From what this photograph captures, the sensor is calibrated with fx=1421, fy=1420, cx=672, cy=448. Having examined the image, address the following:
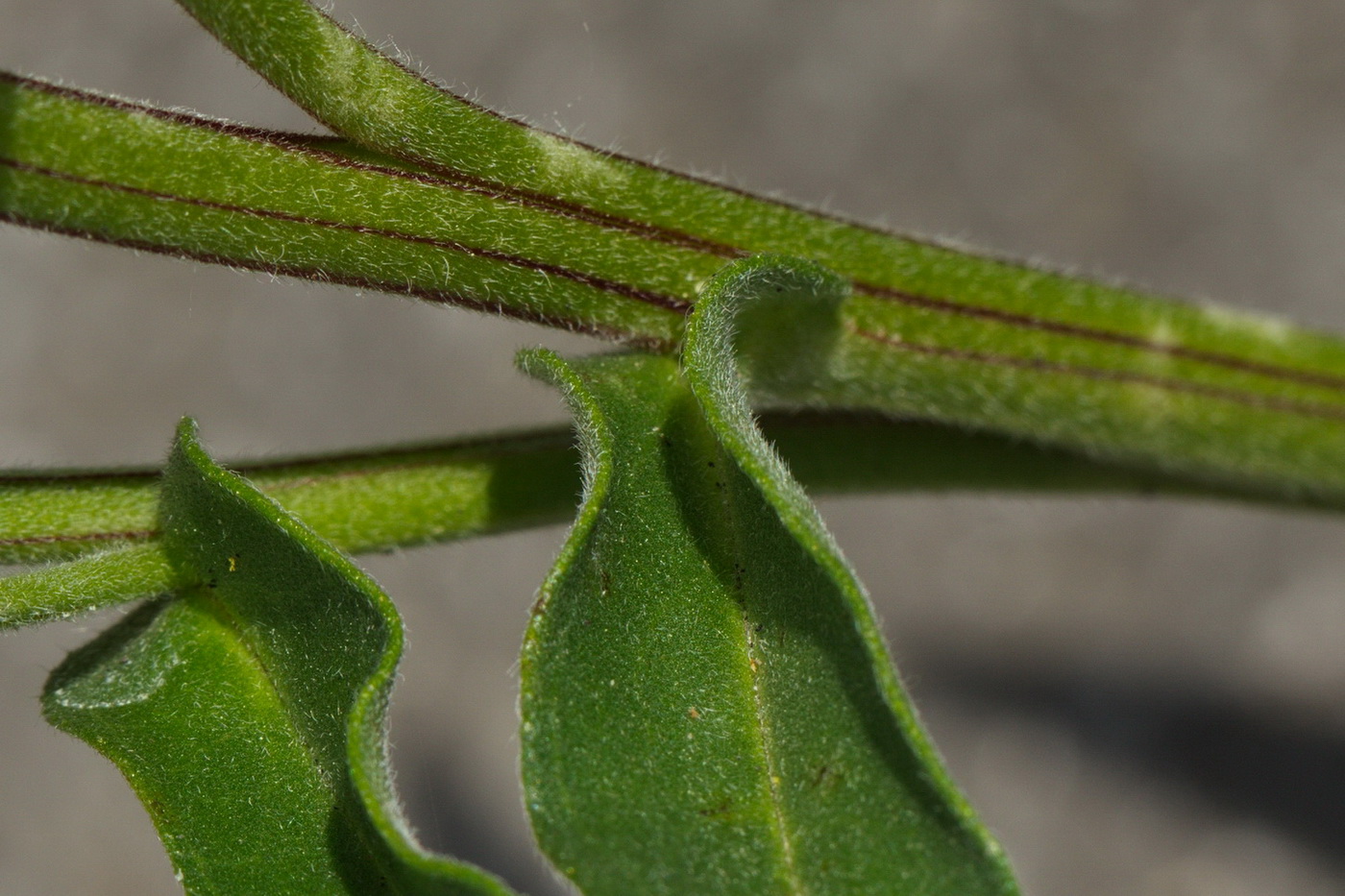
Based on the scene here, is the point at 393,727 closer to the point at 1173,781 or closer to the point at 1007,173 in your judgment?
the point at 1173,781

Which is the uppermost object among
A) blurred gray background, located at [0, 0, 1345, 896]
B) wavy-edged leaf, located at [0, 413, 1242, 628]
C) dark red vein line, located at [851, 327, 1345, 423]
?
blurred gray background, located at [0, 0, 1345, 896]

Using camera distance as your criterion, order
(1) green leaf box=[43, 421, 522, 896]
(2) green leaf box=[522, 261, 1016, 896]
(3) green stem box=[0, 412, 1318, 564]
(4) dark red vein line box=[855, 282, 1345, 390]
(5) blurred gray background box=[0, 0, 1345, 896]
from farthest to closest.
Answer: (5) blurred gray background box=[0, 0, 1345, 896] < (4) dark red vein line box=[855, 282, 1345, 390] < (3) green stem box=[0, 412, 1318, 564] < (1) green leaf box=[43, 421, 522, 896] < (2) green leaf box=[522, 261, 1016, 896]

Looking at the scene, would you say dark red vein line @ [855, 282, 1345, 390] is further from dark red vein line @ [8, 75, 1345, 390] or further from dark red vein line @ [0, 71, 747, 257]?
dark red vein line @ [0, 71, 747, 257]

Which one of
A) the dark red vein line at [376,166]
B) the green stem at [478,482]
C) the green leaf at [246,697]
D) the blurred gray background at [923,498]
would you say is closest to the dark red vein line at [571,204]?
the dark red vein line at [376,166]

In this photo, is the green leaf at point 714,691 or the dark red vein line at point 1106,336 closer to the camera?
the green leaf at point 714,691

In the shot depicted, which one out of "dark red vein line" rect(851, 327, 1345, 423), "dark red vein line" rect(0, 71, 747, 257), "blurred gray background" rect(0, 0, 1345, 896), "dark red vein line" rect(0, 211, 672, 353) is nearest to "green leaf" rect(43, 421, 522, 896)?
"dark red vein line" rect(0, 211, 672, 353)

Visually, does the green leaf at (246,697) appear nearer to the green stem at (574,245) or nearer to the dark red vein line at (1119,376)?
the green stem at (574,245)
